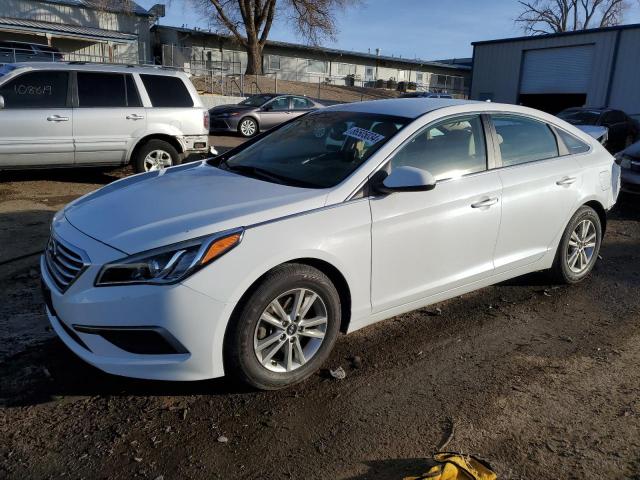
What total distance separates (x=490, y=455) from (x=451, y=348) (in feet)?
3.75

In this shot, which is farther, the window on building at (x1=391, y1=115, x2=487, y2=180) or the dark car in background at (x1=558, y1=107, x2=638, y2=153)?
the dark car in background at (x1=558, y1=107, x2=638, y2=153)

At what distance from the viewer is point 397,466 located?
2543mm

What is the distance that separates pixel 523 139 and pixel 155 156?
579 cm

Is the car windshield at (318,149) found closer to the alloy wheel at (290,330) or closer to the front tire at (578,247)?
the alloy wheel at (290,330)

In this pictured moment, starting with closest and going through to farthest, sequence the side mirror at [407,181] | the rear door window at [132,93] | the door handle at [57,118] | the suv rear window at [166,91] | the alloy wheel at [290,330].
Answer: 1. the alloy wheel at [290,330]
2. the side mirror at [407,181]
3. the door handle at [57,118]
4. the rear door window at [132,93]
5. the suv rear window at [166,91]

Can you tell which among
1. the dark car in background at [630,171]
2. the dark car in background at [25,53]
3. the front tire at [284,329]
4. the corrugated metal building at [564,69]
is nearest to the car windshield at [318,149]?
the front tire at [284,329]

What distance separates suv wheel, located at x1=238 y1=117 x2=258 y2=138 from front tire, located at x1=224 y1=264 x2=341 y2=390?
48.2 feet

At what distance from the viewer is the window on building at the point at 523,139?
419 centimetres

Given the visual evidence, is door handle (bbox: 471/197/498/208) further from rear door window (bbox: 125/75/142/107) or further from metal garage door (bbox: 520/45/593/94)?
metal garage door (bbox: 520/45/593/94)

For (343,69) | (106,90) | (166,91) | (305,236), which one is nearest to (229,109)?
(166,91)

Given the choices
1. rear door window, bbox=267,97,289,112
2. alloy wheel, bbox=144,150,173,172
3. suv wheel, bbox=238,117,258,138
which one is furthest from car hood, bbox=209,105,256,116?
alloy wheel, bbox=144,150,173,172

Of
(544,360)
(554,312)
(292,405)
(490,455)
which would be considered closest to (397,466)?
(490,455)

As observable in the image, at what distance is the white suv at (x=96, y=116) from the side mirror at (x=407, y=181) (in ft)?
Answer: 19.2

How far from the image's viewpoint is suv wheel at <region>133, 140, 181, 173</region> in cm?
825
